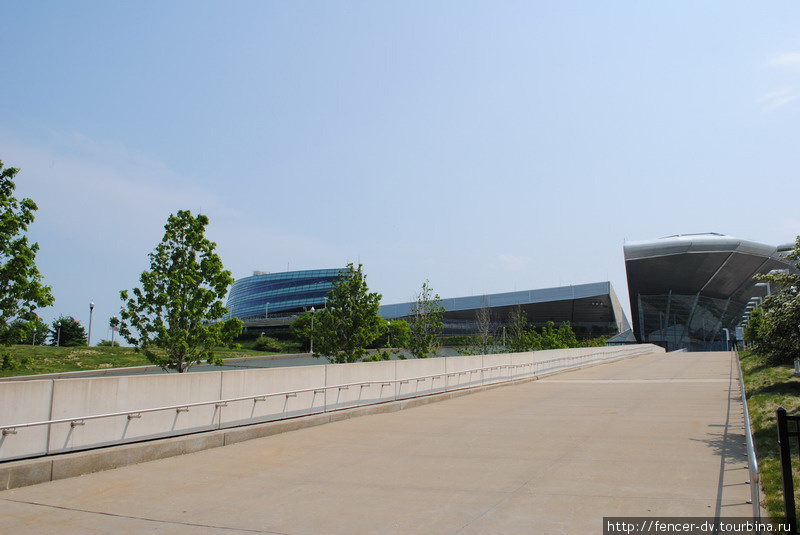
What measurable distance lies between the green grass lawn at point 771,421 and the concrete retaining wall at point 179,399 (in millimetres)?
7807

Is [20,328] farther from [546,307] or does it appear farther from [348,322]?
[546,307]

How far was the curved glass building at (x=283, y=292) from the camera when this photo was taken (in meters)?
104

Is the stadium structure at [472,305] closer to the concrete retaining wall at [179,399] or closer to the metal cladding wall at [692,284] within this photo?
the metal cladding wall at [692,284]

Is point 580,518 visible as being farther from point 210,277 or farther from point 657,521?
point 210,277

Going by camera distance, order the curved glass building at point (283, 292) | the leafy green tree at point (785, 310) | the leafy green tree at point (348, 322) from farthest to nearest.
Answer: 1. the curved glass building at point (283, 292)
2. the leafy green tree at point (348, 322)
3. the leafy green tree at point (785, 310)

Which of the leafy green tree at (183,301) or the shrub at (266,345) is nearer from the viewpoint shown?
the leafy green tree at (183,301)

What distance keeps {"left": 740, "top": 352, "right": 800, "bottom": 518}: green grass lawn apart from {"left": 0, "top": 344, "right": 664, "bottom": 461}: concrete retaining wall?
7.81 metres

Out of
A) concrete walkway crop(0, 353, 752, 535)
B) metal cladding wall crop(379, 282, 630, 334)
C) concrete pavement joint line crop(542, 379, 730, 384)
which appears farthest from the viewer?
metal cladding wall crop(379, 282, 630, 334)

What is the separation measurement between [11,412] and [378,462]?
4.62 metres

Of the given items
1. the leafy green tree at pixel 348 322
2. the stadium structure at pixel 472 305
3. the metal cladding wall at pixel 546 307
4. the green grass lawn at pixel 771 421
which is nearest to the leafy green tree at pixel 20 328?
the leafy green tree at pixel 348 322

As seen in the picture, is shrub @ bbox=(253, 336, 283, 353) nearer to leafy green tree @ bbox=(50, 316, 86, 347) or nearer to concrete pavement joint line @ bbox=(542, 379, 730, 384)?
leafy green tree @ bbox=(50, 316, 86, 347)

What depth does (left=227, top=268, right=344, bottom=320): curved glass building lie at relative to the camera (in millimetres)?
104250

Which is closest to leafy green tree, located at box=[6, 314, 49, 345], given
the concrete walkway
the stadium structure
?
the concrete walkway

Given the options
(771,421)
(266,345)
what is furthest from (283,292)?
(771,421)
